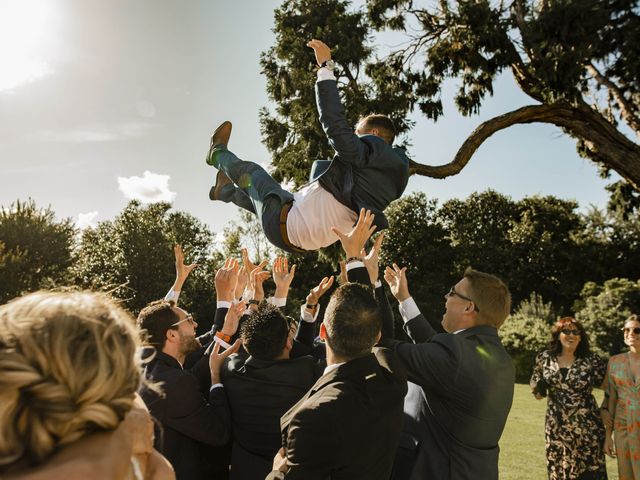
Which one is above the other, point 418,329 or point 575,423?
point 418,329

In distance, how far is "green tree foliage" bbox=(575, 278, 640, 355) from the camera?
15070 mm

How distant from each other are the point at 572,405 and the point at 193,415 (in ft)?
13.0

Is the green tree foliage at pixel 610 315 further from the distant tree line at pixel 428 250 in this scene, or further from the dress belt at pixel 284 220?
the dress belt at pixel 284 220

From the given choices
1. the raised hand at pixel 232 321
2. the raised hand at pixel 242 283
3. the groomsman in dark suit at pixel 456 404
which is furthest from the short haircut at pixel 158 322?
the raised hand at pixel 242 283

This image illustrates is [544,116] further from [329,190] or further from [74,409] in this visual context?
[74,409]

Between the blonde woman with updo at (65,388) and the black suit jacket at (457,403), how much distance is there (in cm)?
180

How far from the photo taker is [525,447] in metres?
7.59

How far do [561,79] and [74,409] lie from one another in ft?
30.5

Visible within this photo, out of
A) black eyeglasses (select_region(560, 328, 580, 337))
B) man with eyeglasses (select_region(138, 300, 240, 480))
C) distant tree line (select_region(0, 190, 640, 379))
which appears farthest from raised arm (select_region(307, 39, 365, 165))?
distant tree line (select_region(0, 190, 640, 379))

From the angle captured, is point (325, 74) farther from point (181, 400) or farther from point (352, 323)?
point (181, 400)

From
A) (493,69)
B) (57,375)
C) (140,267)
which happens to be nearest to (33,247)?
(140,267)

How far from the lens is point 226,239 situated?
37.9 m

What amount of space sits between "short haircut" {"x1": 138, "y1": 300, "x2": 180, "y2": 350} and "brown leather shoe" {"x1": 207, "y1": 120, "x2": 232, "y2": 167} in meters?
1.73

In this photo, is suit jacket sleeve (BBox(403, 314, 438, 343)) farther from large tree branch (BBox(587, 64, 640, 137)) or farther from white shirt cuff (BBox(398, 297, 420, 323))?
large tree branch (BBox(587, 64, 640, 137))
